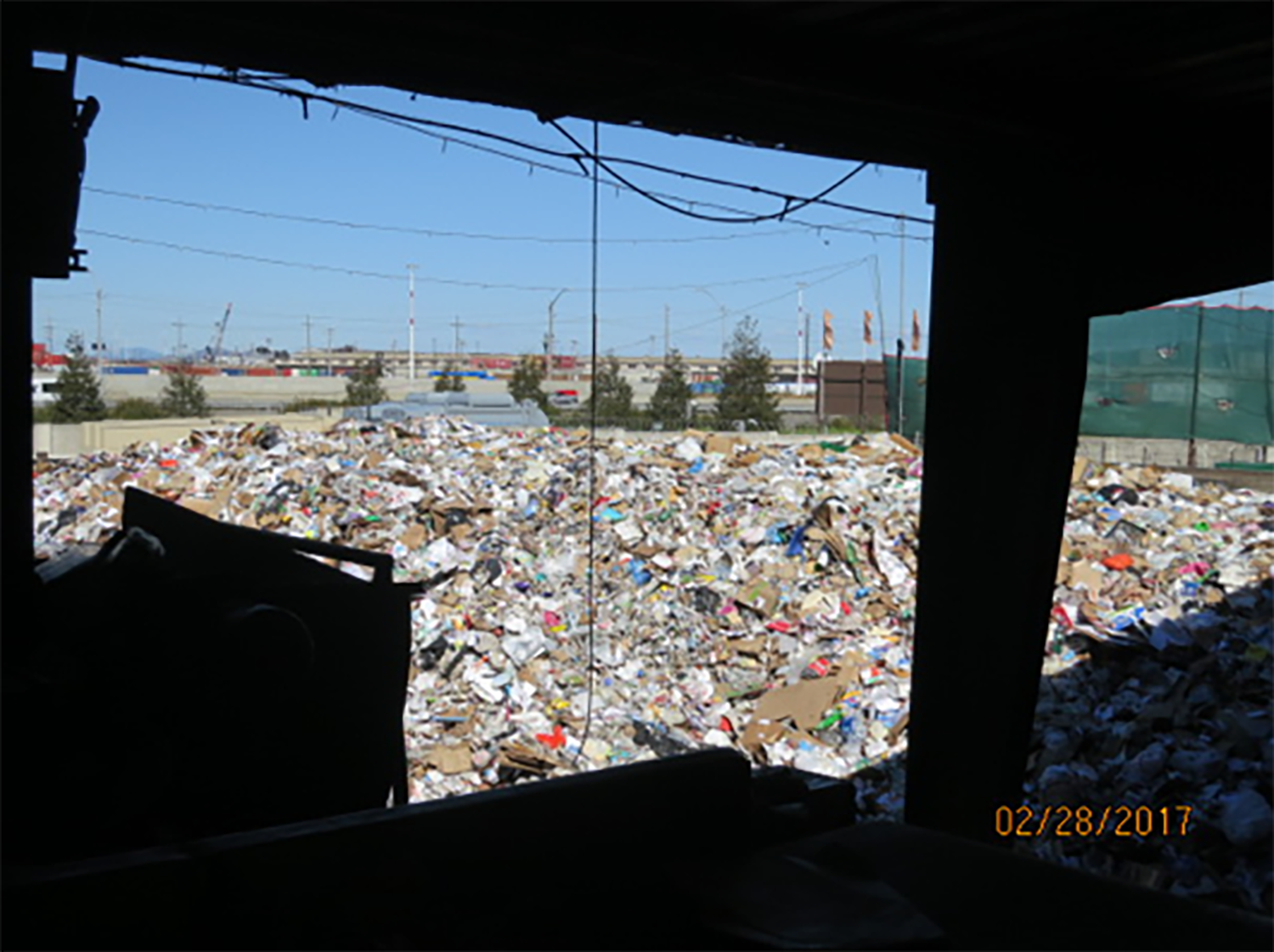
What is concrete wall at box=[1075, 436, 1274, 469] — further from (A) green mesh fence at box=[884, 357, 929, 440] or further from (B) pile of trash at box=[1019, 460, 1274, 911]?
(B) pile of trash at box=[1019, 460, 1274, 911]

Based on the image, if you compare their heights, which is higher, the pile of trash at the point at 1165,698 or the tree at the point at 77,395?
the tree at the point at 77,395

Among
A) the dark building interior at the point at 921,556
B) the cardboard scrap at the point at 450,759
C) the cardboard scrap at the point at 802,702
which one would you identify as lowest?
the cardboard scrap at the point at 450,759

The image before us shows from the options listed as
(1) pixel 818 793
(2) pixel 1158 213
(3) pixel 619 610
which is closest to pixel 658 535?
(3) pixel 619 610

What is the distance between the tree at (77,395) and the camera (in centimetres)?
3372

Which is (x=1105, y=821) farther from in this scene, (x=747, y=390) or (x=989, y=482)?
(x=747, y=390)

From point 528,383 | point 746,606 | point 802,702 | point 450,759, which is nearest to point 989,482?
point 802,702

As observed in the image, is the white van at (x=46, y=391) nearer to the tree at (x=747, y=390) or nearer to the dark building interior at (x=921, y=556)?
the tree at (x=747, y=390)

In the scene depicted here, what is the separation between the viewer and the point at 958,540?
5027 millimetres

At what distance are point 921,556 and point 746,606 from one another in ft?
17.2

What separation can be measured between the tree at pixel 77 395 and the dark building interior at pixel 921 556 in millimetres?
33293

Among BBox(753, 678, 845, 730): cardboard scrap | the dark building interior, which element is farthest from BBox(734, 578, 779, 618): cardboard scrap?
the dark building interior

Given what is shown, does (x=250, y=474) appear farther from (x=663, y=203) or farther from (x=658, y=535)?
(x=663, y=203)

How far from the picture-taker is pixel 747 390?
29922mm

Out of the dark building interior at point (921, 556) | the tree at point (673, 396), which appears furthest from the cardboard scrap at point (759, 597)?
the tree at point (673, 396)
